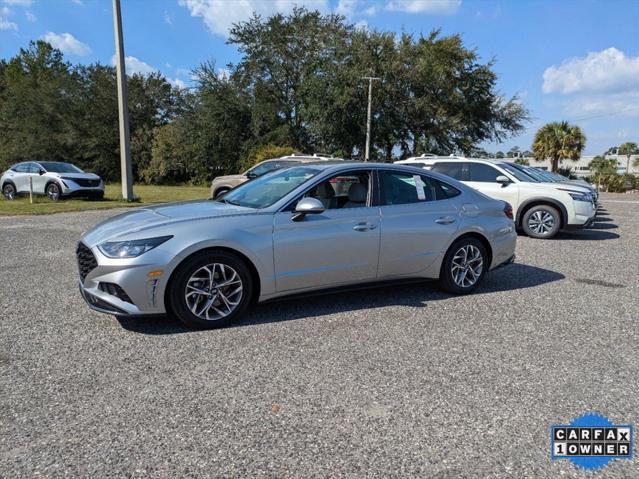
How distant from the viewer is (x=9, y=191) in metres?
18.0

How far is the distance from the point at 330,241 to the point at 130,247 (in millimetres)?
1856

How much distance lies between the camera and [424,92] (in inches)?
1319

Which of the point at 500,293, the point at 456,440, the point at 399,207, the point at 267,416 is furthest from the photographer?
the point at 500,293

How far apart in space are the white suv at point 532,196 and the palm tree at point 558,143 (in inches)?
1302

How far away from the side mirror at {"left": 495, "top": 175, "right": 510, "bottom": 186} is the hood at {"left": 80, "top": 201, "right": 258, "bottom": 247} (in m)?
7.79

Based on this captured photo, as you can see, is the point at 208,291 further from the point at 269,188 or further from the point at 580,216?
the point at 580,216

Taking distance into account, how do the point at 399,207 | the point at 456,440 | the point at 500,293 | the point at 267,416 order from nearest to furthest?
the point at 456,440 < the point at 267,416 < the point at 399,207 < the point at 500,293

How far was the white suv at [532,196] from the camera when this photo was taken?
1054 centimetres

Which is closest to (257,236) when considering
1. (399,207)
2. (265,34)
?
(399,207)

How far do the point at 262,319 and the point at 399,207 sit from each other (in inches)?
75.8

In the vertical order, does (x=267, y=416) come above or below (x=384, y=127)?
below

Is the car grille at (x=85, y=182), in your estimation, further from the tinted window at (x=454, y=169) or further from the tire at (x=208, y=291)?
the tire at (x=208, y=291)

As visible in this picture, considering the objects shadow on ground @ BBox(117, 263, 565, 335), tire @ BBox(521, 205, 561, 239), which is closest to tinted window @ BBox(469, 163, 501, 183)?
tire @ BBox(521, 205, 561, 239)

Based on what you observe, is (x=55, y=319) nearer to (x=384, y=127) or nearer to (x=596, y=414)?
(x=596, y=414)
